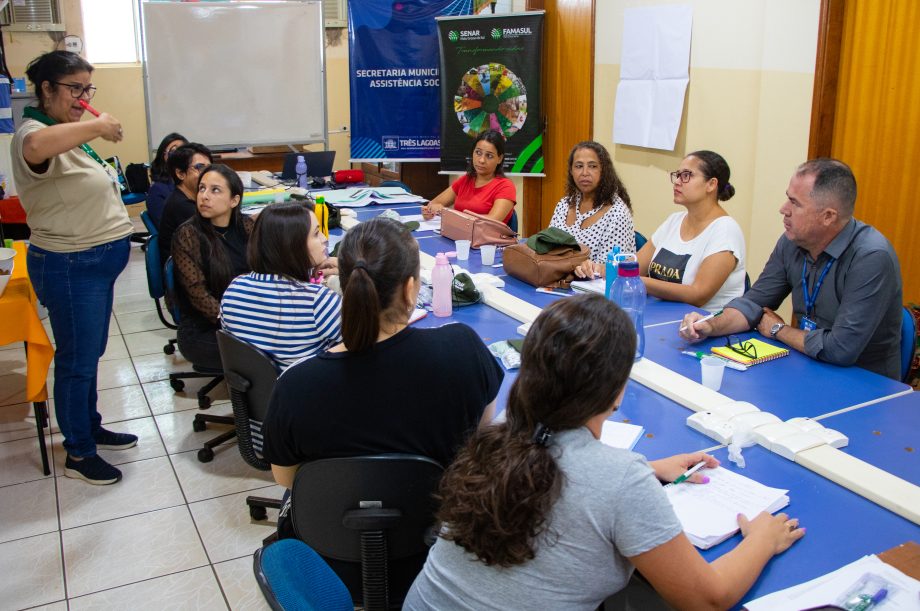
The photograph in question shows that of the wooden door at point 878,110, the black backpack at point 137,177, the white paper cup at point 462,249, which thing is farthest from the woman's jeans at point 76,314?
the black backpack at point 137,177

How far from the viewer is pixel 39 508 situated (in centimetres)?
305

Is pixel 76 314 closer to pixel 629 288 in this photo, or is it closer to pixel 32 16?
pixel 629 288

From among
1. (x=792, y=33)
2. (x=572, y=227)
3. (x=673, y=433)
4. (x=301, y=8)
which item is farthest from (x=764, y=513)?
(x=301, y=8)

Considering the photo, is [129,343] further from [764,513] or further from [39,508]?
[764,513]

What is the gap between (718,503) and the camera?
1610 mm

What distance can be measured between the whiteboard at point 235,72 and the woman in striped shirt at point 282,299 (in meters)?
4.50

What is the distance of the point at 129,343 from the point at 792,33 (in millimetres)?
4265

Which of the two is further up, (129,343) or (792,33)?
(792,33)

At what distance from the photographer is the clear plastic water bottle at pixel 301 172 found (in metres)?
5.55

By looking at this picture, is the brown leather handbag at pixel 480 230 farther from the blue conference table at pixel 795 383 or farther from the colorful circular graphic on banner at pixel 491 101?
the colorful circular graphic on banner at pixel 491 101

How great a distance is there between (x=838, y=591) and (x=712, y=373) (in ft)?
2.98

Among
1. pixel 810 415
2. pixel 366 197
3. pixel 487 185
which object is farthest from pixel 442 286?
pixel 366 197

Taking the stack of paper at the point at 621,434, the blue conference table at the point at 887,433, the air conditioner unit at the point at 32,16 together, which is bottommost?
the stack of paper at the point at 621,434

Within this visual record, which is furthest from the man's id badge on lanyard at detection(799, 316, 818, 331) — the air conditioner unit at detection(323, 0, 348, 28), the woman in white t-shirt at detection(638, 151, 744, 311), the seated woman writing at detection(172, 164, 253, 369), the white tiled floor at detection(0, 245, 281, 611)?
the air conditioner unit at detection(323, 0, 348, 28)
